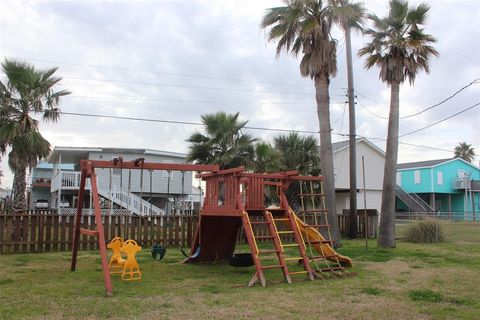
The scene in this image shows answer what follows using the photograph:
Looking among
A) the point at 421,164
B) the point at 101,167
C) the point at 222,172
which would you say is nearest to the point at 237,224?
the point at 222,172

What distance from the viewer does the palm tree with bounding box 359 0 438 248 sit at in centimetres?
1464

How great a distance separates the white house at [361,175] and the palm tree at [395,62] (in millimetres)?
15541

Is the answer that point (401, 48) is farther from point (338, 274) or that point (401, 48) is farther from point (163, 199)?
point (163, 199)

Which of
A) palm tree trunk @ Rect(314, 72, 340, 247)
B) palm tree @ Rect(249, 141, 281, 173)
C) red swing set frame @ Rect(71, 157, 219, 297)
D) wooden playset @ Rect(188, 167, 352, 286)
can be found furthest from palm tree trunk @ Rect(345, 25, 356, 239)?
red swing set frame @ Rect(71, 157, 219, 297)

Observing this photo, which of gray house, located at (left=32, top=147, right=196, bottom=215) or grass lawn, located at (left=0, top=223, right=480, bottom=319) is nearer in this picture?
grass lawn, located at (left=0, top=223, right=480, bottom=319)

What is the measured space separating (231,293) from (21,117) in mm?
12730

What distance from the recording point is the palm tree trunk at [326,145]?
47.0 ft

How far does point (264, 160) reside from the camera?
64.7ft

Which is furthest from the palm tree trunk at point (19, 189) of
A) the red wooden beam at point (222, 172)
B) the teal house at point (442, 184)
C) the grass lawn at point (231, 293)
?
the teal house at point (442, 184)

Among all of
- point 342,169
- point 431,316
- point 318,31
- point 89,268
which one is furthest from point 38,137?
point 342,169

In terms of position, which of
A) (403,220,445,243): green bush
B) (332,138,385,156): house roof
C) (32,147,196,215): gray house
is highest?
(332,138,385,156): house roof

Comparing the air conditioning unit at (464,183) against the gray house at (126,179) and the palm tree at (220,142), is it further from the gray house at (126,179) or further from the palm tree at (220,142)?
the palm tree at (220,142)

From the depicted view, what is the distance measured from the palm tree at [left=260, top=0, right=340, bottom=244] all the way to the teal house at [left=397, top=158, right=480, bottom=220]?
2847 cm

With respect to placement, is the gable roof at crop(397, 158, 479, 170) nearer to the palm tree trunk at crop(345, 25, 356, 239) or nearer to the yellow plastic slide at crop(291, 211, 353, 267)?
the palm tree trunk at crop(345, 25, 356, 239)
